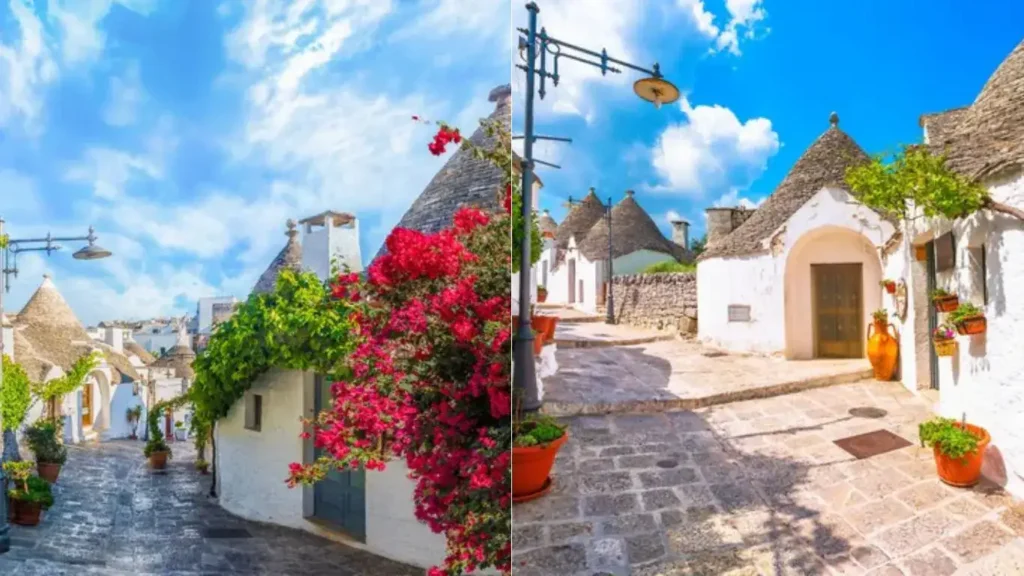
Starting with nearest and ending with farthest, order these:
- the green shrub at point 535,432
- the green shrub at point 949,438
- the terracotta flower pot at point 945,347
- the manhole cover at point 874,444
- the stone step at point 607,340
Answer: the green shrub at point 949,438
the terracotta flower pot at point 945,347
the manhole cover at point 874,444
the green shrub at point 535,432
the stone step at point 607,340

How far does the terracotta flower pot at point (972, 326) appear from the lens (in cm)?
162

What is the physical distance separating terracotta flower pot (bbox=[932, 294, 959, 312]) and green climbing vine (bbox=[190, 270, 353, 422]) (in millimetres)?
1675

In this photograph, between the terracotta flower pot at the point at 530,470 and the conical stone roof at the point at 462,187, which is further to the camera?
→ the conical stone roof at the point at 462,187

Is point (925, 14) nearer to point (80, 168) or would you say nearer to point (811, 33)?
point (811, 33)

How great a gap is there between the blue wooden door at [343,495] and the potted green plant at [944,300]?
1.74 meters

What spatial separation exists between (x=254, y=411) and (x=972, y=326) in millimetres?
2119

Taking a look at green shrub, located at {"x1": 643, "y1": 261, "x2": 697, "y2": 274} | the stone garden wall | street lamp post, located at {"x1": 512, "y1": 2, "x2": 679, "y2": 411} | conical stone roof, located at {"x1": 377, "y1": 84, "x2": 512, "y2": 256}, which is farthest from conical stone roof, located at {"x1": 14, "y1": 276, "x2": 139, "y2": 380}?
green shrub, located at {"x1": 643, "y1": 261, "x2": 697, "y2": 274}

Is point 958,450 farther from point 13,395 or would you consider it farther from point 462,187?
point 13,395

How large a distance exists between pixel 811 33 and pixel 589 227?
3.00 feet

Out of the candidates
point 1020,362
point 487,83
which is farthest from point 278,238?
point 1020,362

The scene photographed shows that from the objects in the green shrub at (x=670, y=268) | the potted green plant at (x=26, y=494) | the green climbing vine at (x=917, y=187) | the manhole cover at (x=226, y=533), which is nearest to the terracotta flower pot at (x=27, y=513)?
→ the potted green plant at (x=26, y=494)

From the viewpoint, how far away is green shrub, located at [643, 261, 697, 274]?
2.86 m

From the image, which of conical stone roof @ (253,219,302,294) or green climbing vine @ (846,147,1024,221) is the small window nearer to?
conical stone roof @ (253,219,302,294)

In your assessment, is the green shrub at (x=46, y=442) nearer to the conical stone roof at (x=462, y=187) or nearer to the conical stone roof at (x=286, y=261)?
the conical stone roof at (x=286, y=261)
